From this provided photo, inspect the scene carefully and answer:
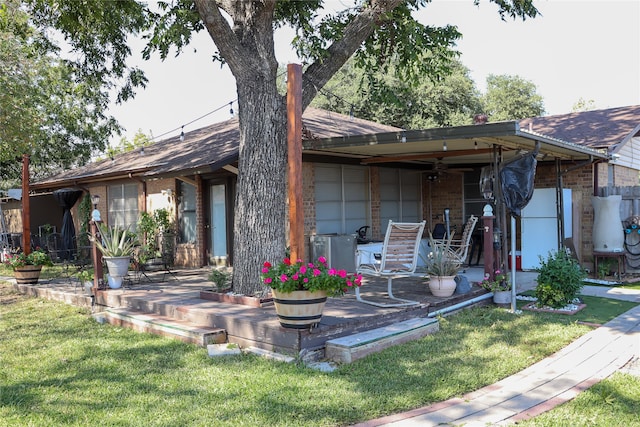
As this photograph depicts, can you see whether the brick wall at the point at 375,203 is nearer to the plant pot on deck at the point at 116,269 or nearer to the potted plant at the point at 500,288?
the potted plant at the point at 500,288

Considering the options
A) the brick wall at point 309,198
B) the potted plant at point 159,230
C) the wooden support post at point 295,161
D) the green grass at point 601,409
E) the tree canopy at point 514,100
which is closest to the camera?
the green grass at point 601,409

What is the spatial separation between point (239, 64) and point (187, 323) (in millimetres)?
3349

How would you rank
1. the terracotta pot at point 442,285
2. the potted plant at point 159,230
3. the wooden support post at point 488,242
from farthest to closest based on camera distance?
the potted plant at point 159,230 < the wooden support post at point 488,242 < the terracotta pot at point 442,285

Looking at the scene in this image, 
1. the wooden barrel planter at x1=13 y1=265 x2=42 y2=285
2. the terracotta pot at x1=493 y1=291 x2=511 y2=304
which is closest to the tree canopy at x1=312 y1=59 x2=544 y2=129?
the wooden barrel planter at x1=13 y1=265 x2=42 y2=285

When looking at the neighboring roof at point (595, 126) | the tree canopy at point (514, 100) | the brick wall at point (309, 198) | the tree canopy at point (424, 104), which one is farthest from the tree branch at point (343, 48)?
the tree canopy at point (514, 100)

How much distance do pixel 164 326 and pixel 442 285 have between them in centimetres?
361

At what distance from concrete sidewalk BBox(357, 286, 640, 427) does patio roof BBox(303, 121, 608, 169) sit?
8.74 feet

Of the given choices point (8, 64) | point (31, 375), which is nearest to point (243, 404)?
point (31, 375)

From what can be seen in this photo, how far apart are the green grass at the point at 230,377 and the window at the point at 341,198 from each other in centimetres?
455

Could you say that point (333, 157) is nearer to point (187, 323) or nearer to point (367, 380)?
point (187, 323)

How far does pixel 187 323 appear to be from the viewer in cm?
616

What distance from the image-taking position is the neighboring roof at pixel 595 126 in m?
10.9

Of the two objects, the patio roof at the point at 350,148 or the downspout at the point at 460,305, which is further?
the patio roof at the point at 350,148

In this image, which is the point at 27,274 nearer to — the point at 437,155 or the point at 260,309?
the point at 260,309
